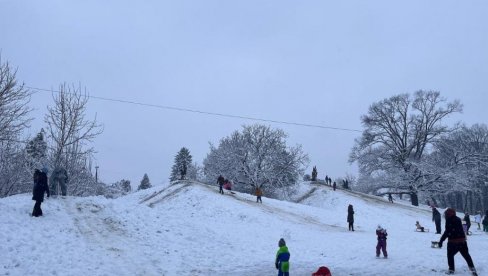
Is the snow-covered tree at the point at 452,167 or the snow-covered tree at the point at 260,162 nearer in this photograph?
the snow-covered tree at the point at 452,167

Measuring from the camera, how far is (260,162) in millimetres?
57625

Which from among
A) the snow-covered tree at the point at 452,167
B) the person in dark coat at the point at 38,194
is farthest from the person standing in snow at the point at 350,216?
the snow-covered tree at the point at 452,167

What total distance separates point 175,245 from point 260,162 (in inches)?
1558

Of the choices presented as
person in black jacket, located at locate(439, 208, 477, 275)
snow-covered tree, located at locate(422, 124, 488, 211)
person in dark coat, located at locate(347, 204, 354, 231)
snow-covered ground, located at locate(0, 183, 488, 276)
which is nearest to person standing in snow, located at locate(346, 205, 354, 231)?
person in dark coat, located at locate(347, 204, 354, 231)

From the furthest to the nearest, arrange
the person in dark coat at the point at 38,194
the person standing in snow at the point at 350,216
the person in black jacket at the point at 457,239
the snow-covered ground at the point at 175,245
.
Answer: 1. the person standing in snow at the point at 350,216
2. the person in dark coat at the point at 38,194
3. the snow-covered ground at the point at 175,245
4. the person in black jacket at the point at 457,239

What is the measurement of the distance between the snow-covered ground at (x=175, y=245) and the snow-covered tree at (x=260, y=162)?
25668mm

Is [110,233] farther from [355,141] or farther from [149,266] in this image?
[355,141]

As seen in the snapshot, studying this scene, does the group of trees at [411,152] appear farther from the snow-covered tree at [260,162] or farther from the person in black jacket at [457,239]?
the person in black jacket at [457,239]

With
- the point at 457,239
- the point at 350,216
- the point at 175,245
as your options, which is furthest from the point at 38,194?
the point at 350,216

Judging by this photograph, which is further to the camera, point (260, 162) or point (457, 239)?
point (260, 162)

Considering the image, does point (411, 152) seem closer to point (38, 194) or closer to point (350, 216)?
point (350, 216)

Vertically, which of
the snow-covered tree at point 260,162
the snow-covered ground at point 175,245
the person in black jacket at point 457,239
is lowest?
the snow-covered ground at point 175,245

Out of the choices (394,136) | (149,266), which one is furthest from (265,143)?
(149,266)

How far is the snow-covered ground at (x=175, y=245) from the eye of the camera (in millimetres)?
13938
